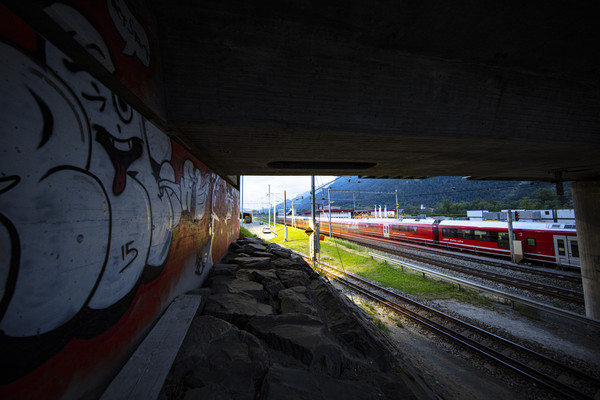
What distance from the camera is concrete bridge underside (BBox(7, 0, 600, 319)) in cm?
293

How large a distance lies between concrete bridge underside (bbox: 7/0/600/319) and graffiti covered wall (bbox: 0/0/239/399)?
0.40 meters

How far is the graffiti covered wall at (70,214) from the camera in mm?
1406

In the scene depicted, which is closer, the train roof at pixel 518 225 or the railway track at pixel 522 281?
the railway track at pixel 522 281

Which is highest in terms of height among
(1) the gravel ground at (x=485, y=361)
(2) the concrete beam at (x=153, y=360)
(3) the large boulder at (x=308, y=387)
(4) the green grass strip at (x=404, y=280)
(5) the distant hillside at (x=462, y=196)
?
(5) the distant hillside at (x=462, y=196)

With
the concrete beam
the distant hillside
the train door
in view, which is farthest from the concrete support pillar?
the distant hillside

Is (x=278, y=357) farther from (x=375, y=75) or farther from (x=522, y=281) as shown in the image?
(x=522, y=281)

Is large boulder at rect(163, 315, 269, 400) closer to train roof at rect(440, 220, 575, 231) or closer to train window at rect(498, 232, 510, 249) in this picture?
train roof at rect(440, 220, 575, 231)

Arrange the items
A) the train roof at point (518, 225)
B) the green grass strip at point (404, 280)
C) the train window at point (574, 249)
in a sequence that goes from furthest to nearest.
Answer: the train roof at point (518, 225) < the train window at point (574, 249) < the green grass strip at point (404, 280)

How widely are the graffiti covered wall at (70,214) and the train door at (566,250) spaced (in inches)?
842

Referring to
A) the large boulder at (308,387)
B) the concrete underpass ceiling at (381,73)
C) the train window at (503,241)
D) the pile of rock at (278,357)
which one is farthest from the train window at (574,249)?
the large boulder at (308,387)

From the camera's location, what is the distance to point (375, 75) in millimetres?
3451

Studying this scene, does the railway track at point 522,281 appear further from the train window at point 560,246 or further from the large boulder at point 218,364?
the large boulder at point 218,364

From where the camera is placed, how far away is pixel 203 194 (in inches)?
220

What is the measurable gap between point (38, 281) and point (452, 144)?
5769 mm
